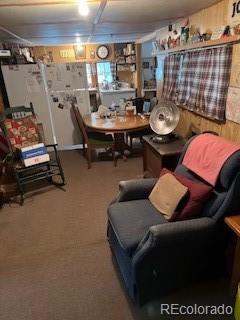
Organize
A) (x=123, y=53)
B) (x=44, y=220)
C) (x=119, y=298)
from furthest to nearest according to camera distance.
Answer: (x=123, y=53) → (x=44, y=220) → (x=119, y=298)

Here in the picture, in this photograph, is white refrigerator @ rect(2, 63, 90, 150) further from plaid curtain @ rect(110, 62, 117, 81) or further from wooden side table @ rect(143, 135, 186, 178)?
plaid curtain @ rect(110, 62, 117, 81)

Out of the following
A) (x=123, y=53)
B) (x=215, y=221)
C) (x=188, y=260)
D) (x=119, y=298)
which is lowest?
(x=119, y=298)

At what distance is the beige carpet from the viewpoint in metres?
1.68

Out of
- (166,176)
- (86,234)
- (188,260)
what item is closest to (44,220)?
(86,234)

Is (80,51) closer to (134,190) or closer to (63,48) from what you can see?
(63,48)

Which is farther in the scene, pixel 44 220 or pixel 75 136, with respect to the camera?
pixel 75 136

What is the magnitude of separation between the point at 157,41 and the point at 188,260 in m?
3.78

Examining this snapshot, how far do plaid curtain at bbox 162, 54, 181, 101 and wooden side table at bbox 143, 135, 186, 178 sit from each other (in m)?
0.97

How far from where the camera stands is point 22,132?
327cm

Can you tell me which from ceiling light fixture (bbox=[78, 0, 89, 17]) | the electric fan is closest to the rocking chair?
the electric fan

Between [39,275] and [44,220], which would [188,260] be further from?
[44,220]

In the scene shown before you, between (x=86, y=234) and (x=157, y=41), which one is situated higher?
(x=157, y=41)

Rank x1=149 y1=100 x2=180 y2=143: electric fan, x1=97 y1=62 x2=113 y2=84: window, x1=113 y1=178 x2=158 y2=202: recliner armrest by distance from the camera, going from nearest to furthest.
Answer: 1. x1=113 y1=178 x2=158 y2=202: recliner armrest
2. x1=149 y1=100 x2=180 y2=143: electric fan
3. x1=97 y1=62 x2=113 y2=84: window

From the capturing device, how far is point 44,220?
2.68 meters
